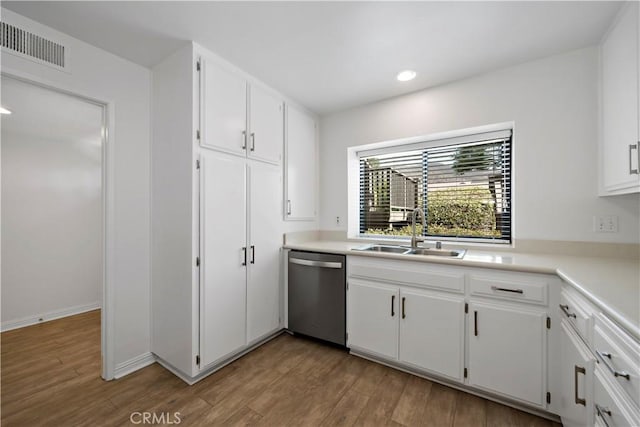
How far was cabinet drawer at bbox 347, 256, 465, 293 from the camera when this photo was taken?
1.79 metres

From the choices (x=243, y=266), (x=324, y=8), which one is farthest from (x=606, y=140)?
(x=243, y=266)

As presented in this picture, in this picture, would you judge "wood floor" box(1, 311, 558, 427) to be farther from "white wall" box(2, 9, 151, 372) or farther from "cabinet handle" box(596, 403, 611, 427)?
"cabinet handle" box(596, 403, 611, 427)

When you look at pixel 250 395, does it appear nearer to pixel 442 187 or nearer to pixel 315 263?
pixel 315 263

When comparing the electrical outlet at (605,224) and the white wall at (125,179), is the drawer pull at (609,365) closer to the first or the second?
the electrical outlet at (605,224)

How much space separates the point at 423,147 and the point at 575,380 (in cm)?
210

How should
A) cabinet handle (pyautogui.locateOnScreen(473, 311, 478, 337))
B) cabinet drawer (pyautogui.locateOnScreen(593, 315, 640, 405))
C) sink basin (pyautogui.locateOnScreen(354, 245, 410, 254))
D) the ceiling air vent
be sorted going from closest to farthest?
cabinet drawer (pyautogui.locateOnScreen(593, 315, 640, 405))
the ceiling air vent
cabinet handle (pyautogui.locateOnScreen(473, 311, 478, 337))
sink basin (pyautogui.locateOnScreen(354, 245, 410, 254))

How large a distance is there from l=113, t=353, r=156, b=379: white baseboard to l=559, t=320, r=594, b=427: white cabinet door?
2.77 metres

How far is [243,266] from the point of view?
2.22 m

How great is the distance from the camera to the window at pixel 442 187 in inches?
92.5

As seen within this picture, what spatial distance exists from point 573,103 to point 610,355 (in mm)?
1850

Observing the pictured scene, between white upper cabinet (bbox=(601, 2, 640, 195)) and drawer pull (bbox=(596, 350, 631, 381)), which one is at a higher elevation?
white upper cabinet (bbox=(601, 2, 640, 195))

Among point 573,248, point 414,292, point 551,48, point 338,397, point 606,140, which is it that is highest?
point 551,48

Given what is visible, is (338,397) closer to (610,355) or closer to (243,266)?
(243,266)

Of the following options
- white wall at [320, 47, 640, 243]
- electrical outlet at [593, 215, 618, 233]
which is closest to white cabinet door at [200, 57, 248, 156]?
white wall at [320, 47, 640, 243]
